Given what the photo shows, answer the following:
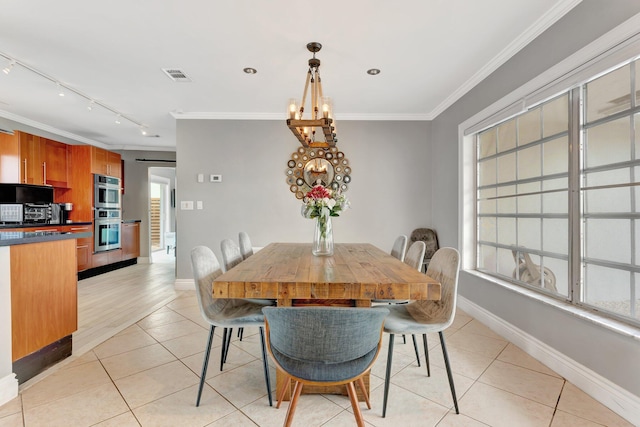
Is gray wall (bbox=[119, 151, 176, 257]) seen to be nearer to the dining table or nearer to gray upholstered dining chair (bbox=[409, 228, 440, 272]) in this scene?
gray upholstered dining chair (bbox=[409, 228, 440, 272])

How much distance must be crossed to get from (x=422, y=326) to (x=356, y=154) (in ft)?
9.81

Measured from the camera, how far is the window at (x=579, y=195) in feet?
5.74

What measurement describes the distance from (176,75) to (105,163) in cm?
350

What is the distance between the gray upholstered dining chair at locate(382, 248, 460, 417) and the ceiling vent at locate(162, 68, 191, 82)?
286 cm

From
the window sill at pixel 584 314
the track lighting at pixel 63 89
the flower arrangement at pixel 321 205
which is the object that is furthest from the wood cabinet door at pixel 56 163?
the window sill at pixel 584 314

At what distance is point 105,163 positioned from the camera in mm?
5605

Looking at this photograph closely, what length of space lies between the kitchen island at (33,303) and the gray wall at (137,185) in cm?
466

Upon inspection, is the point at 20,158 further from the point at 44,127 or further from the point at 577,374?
the point at 577,374

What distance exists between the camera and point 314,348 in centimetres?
114

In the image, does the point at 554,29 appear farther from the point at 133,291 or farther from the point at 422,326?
the point at 133,291

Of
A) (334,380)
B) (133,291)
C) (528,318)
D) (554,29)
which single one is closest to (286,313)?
(334,380)

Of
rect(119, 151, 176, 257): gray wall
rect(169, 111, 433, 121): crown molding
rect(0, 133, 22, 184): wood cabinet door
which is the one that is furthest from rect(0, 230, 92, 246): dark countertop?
rect(119, 151, 176, 257): gray wall

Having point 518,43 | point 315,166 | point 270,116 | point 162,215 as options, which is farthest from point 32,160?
point 518,43

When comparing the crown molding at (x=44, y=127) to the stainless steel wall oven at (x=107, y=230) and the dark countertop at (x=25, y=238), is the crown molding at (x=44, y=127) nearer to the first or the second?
the stainless steel wall oven at (x=107, y=230)
